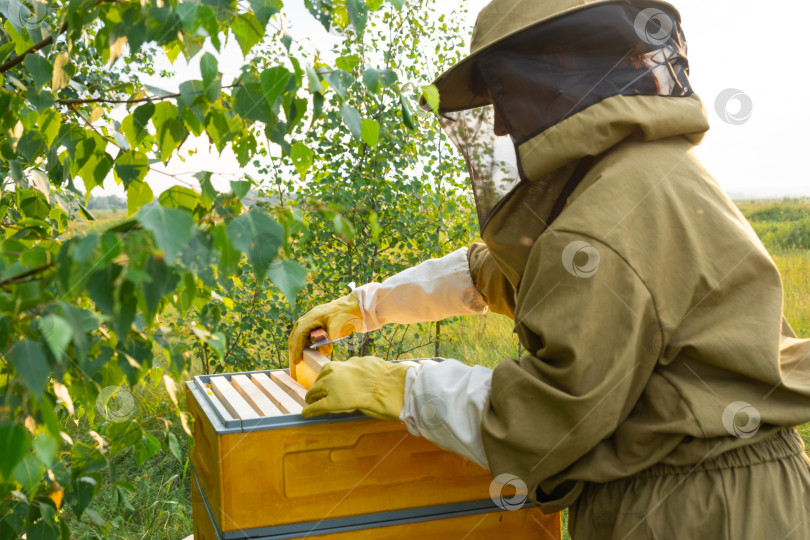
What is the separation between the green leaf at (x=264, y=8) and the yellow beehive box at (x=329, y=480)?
0.97 meters

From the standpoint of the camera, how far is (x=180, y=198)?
1.14m

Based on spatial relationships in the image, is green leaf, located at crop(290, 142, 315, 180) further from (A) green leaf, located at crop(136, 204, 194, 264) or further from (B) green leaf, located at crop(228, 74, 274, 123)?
(A) green leaf, located at crop(136, 204, 194, 264)

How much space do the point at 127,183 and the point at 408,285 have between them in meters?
1.36

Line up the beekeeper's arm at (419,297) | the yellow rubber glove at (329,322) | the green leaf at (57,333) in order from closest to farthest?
the green leaf at (57,333) → the yellow rubber glove at (329,322) → the beekeeper's arm at (419,297)

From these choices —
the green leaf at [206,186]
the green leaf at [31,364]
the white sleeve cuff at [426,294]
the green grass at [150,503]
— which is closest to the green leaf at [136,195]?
the green leaf at [206,186]

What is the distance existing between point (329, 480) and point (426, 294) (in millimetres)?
933

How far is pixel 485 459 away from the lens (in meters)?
1.59

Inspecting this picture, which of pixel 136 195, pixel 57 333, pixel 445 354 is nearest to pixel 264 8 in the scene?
pixel 136 195

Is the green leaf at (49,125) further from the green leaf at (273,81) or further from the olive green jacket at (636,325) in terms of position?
the olive green jacket at (636,325)

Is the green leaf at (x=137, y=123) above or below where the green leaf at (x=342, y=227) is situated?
above

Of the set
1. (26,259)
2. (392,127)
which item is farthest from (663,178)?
(392,127)

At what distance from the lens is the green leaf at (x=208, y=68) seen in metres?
1.02

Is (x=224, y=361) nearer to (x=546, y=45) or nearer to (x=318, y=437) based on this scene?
(x=318, y=437)

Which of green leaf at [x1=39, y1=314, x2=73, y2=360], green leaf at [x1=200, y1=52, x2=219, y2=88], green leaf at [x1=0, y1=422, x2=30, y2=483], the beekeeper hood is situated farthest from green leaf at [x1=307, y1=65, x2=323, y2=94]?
the beekeeper hood
